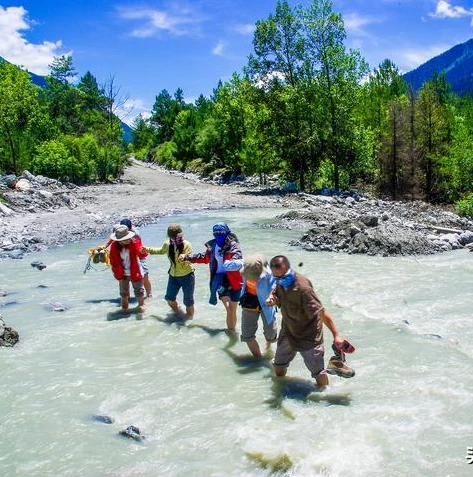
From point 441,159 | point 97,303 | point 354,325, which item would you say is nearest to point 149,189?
point 441,159

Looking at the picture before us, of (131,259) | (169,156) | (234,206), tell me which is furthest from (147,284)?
(169,156)

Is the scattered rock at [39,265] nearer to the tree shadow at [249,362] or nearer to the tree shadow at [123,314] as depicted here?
the tree shadow at [123,314]

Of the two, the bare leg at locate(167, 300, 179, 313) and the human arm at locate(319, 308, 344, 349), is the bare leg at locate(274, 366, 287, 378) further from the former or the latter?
the bare leg at locate(167, 300, 179, 313)

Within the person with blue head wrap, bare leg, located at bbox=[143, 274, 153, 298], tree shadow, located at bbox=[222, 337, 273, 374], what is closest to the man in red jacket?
bare leg, located at bbox=[143, 274, 153, 298]

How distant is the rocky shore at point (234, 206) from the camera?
52.1 feet

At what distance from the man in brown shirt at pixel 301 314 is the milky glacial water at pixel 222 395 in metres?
0.66

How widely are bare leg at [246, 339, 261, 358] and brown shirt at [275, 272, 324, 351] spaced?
134cm

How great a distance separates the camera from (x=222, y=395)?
6395 millimetres

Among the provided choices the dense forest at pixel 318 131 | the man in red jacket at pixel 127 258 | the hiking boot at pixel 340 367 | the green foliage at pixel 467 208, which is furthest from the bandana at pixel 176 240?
the dense forest at pixel 318 131

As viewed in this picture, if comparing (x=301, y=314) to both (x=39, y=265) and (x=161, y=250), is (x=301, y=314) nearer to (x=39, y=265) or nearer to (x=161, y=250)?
(x=161, y=250)

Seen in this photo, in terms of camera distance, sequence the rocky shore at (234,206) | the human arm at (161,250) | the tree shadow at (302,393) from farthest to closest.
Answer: the rocky shore at (234,206) → the human arm at (161,250) → the tree shadow at (302,393)

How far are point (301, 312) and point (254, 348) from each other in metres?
1.80

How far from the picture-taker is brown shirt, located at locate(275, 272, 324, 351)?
5.73 meters

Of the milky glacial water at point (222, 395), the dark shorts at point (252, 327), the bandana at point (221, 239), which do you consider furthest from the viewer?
the bandana at point (221, 239)
